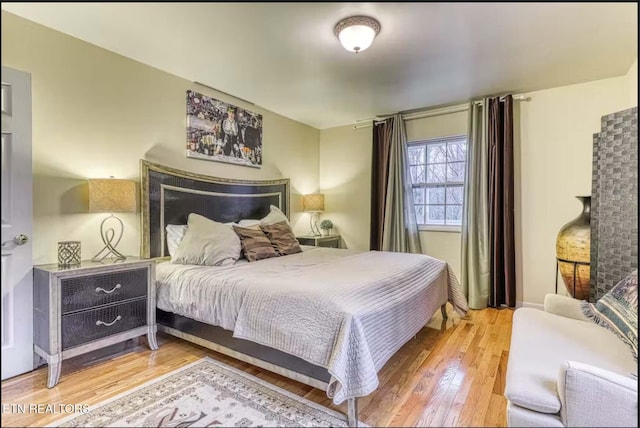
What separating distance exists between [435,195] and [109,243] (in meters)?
3.62

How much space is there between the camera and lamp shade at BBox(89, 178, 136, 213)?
2.33m

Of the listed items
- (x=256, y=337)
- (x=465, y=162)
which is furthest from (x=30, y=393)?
(x=465, y=162)

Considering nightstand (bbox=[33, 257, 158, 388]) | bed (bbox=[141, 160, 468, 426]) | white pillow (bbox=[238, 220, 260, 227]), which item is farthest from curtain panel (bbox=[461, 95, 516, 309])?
nightstand (bbox=[33, 257, 158, 388])

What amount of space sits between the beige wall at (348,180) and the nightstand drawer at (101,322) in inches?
120

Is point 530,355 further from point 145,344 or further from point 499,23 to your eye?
point 145,344

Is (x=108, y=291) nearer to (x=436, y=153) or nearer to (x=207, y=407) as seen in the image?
(x=207, y=407)

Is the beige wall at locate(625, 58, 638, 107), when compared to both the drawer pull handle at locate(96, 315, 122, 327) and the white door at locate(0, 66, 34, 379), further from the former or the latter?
the white door at locate(0, 66, 34, 379)

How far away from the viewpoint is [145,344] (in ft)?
8.54

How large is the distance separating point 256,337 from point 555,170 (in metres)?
3.44

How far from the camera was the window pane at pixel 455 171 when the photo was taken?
402 cm

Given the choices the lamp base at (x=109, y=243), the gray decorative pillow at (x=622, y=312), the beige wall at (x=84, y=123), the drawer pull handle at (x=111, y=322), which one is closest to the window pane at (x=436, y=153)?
the gray decorative pillow at (x=622, y=312)

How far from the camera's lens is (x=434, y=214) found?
13.9 ft

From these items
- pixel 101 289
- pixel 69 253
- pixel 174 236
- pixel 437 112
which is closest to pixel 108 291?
pixel 101 289

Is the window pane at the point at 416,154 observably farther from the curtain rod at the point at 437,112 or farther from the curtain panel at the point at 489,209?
the curtain panel at the point at 489,209
